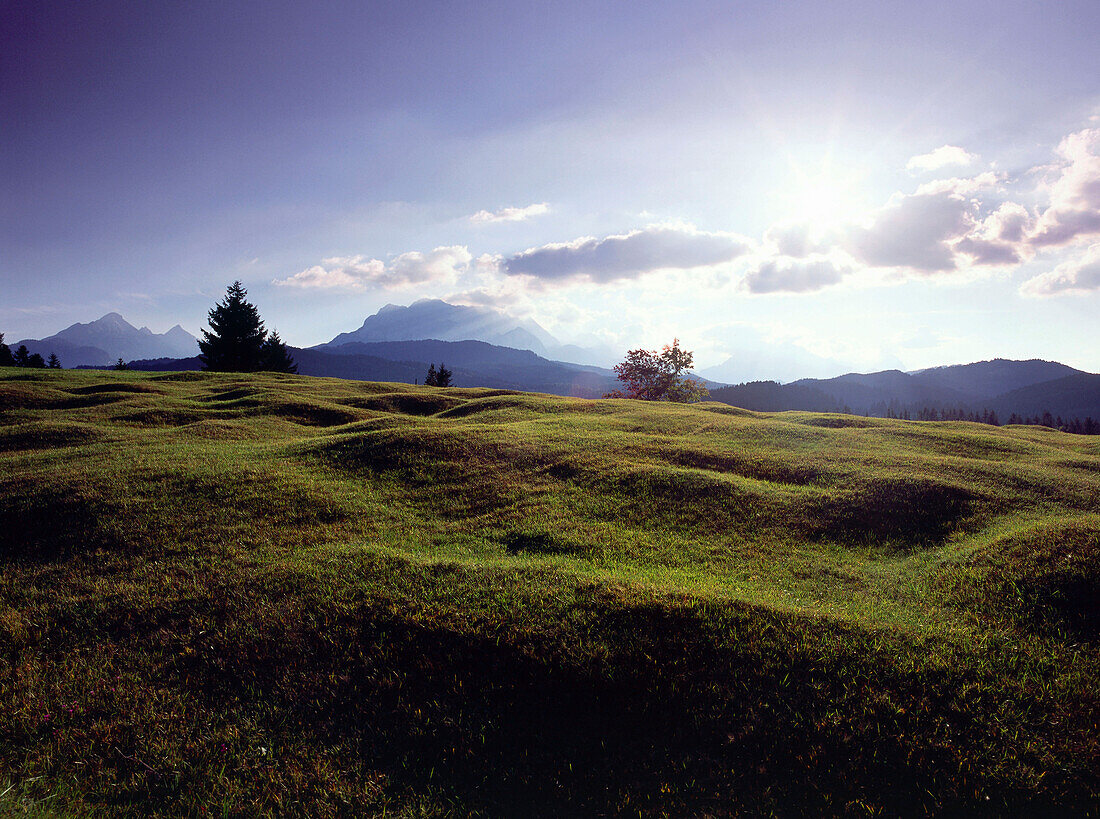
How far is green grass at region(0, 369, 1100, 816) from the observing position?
5.91 m

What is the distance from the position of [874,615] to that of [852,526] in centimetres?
563

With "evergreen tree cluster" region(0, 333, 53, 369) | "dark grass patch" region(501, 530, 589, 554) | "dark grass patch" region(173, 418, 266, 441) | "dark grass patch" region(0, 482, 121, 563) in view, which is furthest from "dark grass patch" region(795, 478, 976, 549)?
"evergreen tree cluster" region(0, 333, 53, 369)

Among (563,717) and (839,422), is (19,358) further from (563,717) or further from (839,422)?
(839,422)

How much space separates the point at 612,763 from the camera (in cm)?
621

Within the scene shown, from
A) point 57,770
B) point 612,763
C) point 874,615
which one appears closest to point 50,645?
point 57,770

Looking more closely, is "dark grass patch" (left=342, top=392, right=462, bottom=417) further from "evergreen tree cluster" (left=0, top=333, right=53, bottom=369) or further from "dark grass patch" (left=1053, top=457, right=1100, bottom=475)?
"evergreen tree cluster" (left=0, top=333, right=53, bottom=369)

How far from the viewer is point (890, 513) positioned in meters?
14.6

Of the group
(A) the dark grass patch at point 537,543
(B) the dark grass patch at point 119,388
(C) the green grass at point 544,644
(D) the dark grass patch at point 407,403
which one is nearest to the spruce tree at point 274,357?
(B) the dark grass patch at point 119,388

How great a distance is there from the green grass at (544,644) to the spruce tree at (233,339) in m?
69.5

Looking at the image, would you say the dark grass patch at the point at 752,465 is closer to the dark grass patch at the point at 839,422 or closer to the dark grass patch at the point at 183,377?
the dark grass patch at the point at 839,422

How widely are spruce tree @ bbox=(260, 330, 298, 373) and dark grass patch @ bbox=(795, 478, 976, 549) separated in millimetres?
85129

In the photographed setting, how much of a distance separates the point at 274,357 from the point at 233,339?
890 cm

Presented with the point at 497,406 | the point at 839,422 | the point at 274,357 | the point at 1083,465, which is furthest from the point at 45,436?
the point at 274,357

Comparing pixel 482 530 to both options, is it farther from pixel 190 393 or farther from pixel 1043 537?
pixel 190 393
